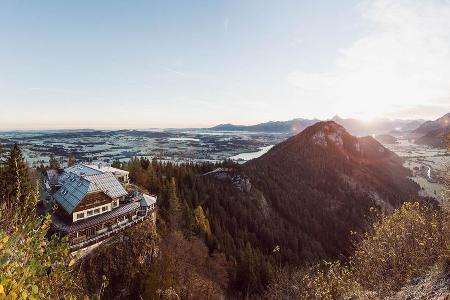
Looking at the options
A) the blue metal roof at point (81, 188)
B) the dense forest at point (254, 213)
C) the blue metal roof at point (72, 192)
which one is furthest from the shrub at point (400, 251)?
the blue metal roof at point (72, 192)

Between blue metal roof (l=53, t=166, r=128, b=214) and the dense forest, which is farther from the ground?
blue metal roof (l=53, t=166, r=128, b=214)

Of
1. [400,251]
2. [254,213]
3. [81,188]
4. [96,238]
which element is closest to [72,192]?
[81,188]

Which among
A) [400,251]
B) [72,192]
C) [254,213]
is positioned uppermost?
[400,251]

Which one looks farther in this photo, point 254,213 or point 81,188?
point 254,213

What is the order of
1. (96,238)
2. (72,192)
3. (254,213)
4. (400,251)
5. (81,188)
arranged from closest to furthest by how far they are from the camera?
(400,251)
(96,238)
(81,188)
(72,192)
(254,213)

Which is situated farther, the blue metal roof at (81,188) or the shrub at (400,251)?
the blue metal roof at (81,188)

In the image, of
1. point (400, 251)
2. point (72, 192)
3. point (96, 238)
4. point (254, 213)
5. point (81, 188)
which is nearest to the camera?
point (400, 251)

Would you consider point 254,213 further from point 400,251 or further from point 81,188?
point 400,251

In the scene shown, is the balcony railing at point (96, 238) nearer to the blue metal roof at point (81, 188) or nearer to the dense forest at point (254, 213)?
the blue metal roof at point (81, 188)

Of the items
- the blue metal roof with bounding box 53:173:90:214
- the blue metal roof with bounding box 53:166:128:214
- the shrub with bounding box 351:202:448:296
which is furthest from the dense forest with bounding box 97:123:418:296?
the shrub with bounding box 351:202:448:296

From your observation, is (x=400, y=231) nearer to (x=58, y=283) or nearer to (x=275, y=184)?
(x=58, y=283)

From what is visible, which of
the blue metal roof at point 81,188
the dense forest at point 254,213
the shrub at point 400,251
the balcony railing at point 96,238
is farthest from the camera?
the dense forest at point 254,213

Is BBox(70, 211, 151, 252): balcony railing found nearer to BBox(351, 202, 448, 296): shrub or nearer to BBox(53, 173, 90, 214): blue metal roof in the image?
BBox(53, 173, 90, 214): blue metal roof
